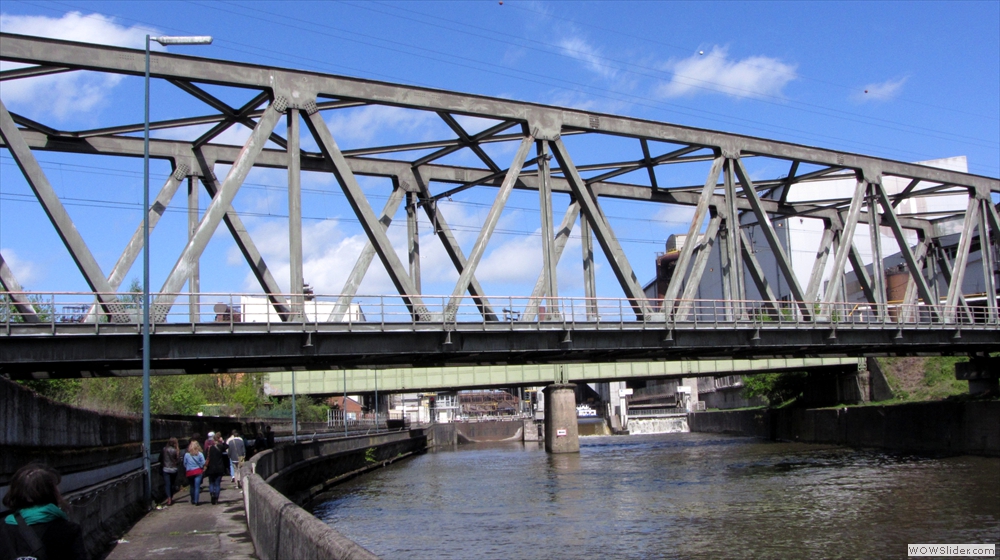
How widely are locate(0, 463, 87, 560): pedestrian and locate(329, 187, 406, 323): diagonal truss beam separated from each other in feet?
73.3

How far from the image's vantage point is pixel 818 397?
68.3 metres

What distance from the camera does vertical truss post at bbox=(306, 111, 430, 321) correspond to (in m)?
29.2

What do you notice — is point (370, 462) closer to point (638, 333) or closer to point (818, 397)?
point (638, 333)

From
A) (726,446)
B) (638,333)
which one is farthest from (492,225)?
(726,446)

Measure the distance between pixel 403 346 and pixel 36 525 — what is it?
77.2ft

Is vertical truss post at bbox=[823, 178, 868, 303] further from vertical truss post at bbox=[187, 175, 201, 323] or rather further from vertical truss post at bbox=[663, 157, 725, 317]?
vertical truss post at bbox=[187, 175, 201, 323]

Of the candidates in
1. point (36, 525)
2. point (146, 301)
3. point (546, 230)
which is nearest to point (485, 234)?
point (546, 230)

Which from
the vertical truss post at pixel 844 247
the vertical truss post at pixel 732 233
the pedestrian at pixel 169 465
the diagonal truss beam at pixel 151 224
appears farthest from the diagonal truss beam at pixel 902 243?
the pedestrian at pixel 169 465

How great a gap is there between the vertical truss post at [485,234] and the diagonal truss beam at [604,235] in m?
1.62

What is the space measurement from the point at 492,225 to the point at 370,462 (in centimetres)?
2585

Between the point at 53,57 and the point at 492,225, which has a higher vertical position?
the point at 53,57

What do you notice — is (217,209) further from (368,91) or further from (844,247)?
(844,247)

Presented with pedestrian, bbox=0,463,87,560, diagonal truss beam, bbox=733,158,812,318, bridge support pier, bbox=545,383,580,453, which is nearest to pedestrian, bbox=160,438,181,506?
pedestrian, bbox=0,463,87,560

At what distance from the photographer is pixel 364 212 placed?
29172 millimetres
